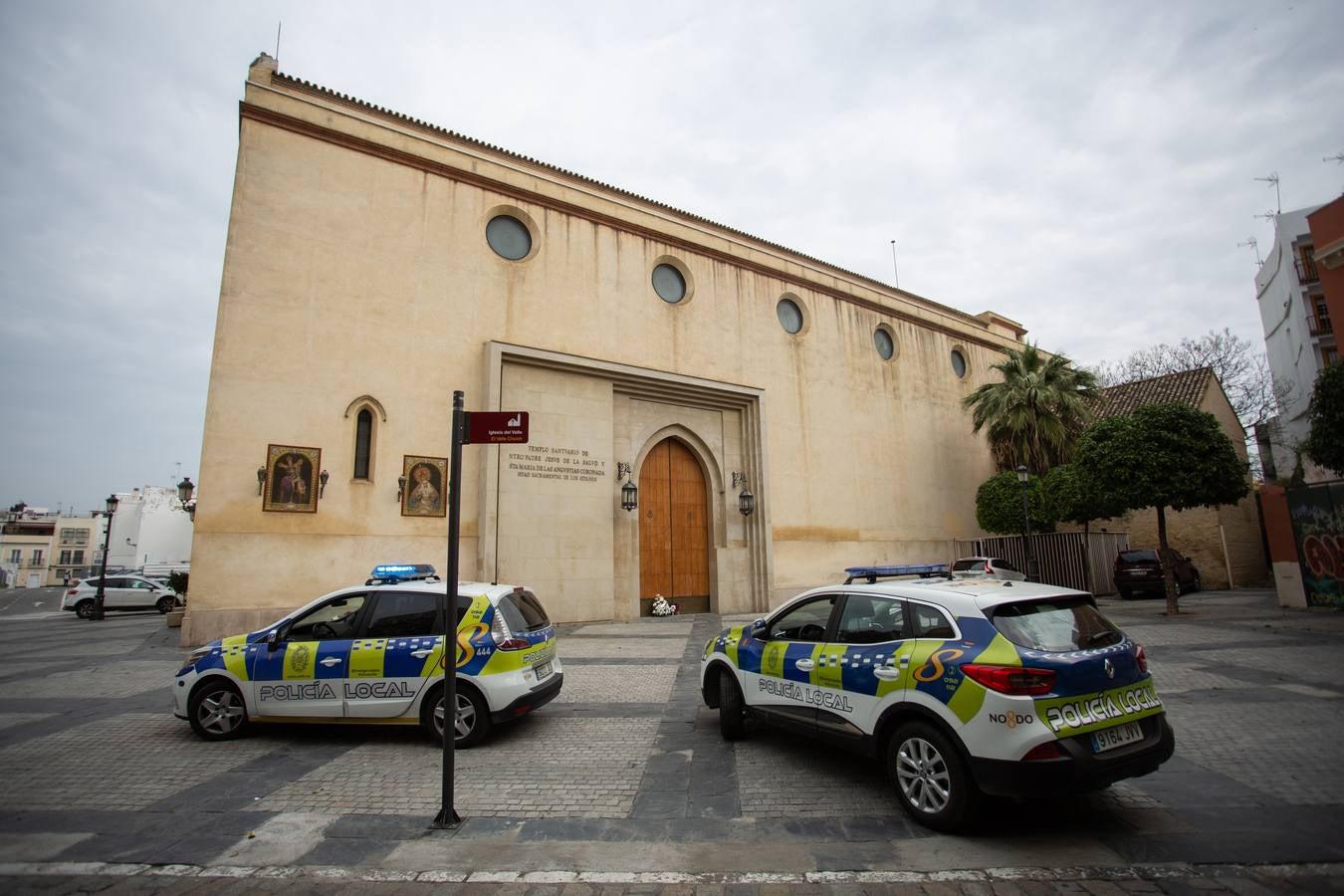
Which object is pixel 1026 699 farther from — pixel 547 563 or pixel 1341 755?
pixel 547 563

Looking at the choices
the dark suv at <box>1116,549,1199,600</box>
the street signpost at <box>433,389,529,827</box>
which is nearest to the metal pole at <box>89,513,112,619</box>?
the street signpost at <box>433,389,529,827</box>

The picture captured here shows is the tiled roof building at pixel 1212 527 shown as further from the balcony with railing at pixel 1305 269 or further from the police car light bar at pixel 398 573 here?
the police car light bar at pixel 398 573

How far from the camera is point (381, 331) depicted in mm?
14438

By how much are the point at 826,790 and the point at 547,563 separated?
1148 cm

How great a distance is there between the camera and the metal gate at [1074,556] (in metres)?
22.2

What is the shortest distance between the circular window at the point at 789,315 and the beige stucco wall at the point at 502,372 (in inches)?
14.8

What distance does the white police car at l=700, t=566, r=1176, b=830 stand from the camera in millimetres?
3826

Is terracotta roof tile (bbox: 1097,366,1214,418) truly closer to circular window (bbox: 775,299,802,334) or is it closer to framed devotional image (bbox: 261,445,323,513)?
circular window (bbox: 775,299,802,334)

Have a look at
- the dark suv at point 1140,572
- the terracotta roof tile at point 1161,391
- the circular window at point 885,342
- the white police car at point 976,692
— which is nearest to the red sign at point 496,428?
the white police car at point 976,692

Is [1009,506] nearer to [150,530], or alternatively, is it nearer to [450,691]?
[450,691]

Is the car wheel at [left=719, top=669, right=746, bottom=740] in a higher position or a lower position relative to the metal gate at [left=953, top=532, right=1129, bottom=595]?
lower

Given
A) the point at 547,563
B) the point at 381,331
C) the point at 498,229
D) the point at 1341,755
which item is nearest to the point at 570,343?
the point at 498,229

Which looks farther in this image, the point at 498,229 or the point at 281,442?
the point at 498,229

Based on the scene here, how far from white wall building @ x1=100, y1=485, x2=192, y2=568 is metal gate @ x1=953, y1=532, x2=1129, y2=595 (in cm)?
6059
